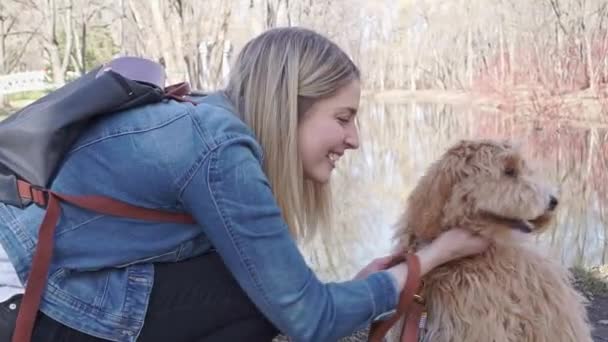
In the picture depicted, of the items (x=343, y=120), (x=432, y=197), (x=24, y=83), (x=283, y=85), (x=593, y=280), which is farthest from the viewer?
(x=24, y=83)

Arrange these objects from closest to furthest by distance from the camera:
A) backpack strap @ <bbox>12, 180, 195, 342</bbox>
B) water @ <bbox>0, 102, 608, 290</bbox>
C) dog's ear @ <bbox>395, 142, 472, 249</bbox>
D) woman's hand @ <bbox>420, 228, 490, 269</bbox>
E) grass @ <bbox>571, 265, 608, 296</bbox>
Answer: backpack strap @ <bbox>12, 180, 195, 342</bbox>, woman's hand @ <bbox>420, 228, 490, 269</bbox>, dog's ear @ <bbox>395, 142, 472, 249</bbox>, grass @ <bbox>571, 265, 608, 296</bbox>, water @ <bbox>0, 102, 608, 290</bbox>

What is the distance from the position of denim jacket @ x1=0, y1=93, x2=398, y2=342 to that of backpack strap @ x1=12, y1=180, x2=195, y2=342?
24 mm

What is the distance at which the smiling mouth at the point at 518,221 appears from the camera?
2.27 metres

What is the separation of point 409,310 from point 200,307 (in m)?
0.67

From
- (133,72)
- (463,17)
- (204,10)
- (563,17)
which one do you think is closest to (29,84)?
(204,10)

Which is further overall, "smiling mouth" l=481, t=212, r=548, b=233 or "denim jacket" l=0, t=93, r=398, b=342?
"smiling mouth" l=481, t=212, r=548, b=233

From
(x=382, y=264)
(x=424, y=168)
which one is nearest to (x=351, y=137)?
(x=382, y=264)

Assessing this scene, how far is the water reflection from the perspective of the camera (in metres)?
5.77

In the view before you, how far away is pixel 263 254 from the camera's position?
181cm

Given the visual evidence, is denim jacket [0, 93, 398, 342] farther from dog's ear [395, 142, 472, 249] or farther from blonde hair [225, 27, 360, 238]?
dog's ear [395, 142, 472, 249]

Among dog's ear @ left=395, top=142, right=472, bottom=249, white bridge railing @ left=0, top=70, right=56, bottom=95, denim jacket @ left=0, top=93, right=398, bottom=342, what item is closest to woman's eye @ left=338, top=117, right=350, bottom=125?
denim jacket @ left=0, top=93, right=398, bottom=342

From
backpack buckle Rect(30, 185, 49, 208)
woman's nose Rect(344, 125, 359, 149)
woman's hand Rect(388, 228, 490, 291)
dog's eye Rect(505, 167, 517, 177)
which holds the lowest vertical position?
woman's hand Rect(388, 228, 490, 291)

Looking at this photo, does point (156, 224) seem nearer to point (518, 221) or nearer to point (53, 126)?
point (53, 126)

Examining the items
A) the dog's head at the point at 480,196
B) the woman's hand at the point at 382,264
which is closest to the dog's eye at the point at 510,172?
the dog's head at the point at 480,196
